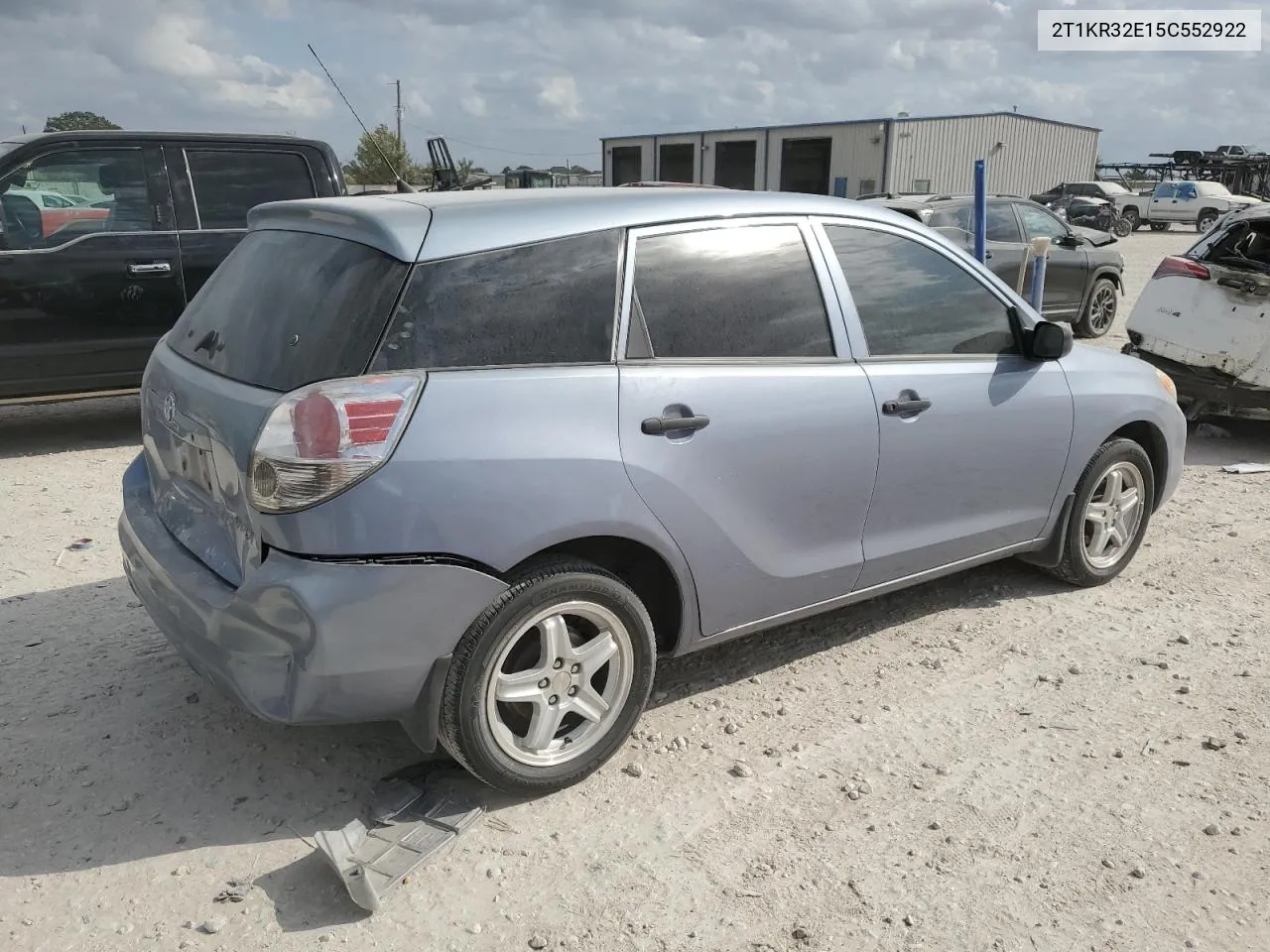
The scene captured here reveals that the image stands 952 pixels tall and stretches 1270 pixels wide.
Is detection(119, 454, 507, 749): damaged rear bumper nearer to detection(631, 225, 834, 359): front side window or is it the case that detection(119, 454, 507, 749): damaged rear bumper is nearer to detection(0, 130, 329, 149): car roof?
detection(631, 225, 834, 359): front side window

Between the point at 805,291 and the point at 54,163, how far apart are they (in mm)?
5560

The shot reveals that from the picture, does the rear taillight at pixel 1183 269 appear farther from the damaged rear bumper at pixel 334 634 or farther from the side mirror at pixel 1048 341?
the damaged rear bumper at pixel 334 634

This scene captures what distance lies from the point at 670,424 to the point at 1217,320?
19.5 ft

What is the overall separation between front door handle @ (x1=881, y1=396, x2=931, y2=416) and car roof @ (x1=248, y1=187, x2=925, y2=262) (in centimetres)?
72

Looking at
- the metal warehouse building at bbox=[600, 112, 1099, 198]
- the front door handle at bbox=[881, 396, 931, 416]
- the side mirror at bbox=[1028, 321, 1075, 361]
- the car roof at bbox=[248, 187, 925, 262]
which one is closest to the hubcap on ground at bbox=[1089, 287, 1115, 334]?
the side mirror at bbox=[1028, 321, 1075, 361]

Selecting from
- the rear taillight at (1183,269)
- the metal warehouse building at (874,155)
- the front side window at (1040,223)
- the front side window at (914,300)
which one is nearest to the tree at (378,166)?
the metal warehouse building at (874,155)

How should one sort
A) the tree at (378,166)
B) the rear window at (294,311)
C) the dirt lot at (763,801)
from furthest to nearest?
the tree at (378,166), the rear window at (294,311), the dirt lot at (763,801)

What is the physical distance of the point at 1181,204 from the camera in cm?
3697

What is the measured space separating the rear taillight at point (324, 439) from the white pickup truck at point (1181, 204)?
40.1 m

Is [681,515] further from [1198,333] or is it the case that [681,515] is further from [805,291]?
[1198,333]

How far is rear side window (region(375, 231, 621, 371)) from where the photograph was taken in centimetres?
273

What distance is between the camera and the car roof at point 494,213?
2820 mm

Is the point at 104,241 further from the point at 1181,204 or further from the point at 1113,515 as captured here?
the point at 1181,204

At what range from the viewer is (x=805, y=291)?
3.51m
